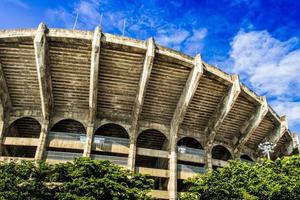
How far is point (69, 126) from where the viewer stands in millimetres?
A: 31734

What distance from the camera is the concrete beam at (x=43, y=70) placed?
2565 cm

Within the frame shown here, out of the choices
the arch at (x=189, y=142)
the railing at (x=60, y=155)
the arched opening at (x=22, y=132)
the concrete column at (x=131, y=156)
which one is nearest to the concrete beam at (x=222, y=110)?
the arch at (x=189, y=142)

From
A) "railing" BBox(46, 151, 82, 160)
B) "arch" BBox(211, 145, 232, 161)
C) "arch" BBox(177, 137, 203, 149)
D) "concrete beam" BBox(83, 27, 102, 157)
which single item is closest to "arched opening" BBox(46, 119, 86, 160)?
"railing" BBox(46, 151, 82, 160)

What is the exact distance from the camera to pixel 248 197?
53.7 feet

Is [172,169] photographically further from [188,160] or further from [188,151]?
[188,151]

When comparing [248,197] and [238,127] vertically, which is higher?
[238,127]

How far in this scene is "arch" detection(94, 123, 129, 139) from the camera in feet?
105

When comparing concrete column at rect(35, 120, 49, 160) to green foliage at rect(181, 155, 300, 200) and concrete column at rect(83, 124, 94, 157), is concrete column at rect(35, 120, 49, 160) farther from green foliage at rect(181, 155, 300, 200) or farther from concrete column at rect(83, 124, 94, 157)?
green foliage at rect(181, 155, 300, 200)

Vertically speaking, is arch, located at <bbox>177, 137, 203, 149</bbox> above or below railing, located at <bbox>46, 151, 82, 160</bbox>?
above

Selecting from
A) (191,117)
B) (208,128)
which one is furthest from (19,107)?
(208,128)

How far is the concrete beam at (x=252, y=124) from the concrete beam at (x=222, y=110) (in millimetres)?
3870

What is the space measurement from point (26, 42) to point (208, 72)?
17.1 m

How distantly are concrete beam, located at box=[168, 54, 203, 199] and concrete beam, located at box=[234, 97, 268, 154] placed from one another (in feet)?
27.1

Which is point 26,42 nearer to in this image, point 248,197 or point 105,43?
point 105,43
